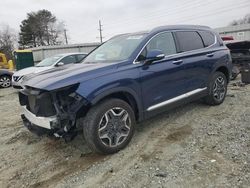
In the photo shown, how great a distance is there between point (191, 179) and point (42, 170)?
2.05 m

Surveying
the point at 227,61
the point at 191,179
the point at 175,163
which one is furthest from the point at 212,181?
the point at 227,61

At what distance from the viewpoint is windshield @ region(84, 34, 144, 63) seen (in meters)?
4.58

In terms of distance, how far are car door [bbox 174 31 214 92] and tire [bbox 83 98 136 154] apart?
168cm

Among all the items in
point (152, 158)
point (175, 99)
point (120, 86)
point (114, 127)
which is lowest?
point (152, 158)

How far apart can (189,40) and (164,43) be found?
0.80 meters

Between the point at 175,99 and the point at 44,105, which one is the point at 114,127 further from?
the point at 175,99

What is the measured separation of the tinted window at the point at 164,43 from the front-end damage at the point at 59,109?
5.43 feet

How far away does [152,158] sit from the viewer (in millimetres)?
3900

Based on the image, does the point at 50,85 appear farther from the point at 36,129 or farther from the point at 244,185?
the point at 244,185

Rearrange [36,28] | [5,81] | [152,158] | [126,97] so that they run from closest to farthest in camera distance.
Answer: [152,158], [126,97], [5,81], [36,28]

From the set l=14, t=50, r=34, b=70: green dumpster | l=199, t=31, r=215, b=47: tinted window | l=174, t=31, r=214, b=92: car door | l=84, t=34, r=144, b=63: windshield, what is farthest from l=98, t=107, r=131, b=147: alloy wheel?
l=14, t=50, r=34, b=70: green dumpster

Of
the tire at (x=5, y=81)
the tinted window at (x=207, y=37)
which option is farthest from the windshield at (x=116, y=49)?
the tire at (x=5, y=81)

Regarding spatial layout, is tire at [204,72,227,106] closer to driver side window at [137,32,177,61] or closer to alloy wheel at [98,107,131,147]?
driver side window at [137,32,177,61]

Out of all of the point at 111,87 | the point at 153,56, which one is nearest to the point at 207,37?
the point at 153,56
